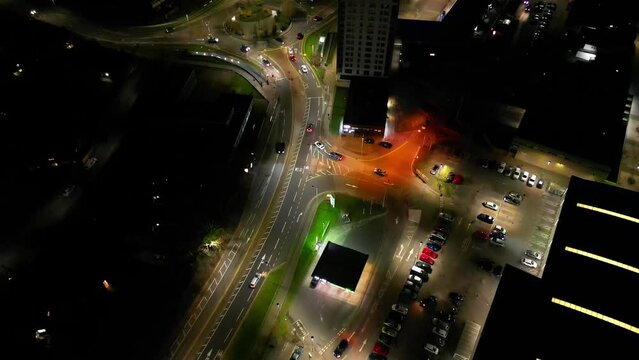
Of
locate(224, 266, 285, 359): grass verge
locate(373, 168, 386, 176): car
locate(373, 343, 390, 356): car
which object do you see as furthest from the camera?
locate(373, 168, 386, 176): car

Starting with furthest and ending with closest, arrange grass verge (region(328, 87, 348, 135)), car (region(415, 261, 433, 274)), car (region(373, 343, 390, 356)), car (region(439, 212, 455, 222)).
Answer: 1. grass verge (region(328, 87, 348, 135))
2. car (region(439, 212, 455, 222))
3. car (region(415, 261, 433, 274))
4. car (region(373, 343, 390, 356))

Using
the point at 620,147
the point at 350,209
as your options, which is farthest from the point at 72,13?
the point at 620,147

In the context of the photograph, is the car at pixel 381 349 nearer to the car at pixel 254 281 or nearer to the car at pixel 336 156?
the car at pixel 254 281

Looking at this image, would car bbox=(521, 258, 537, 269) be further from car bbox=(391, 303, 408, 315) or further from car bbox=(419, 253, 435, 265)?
car bbox=(391, 303, 408, 315)

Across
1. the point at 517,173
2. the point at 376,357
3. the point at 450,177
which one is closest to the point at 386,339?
the point at 376,357

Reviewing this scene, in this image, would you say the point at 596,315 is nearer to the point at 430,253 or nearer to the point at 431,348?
the point at 431,348

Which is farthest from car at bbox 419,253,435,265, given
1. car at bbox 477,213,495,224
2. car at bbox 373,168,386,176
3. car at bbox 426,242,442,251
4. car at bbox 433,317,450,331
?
car at bbox 373,168,386,176

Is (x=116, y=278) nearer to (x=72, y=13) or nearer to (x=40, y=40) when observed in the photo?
(x=40, y=40)

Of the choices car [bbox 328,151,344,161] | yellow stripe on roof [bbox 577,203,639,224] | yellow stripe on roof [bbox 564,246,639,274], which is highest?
yellow stripe on roof [bbox 577,203,639,224]
